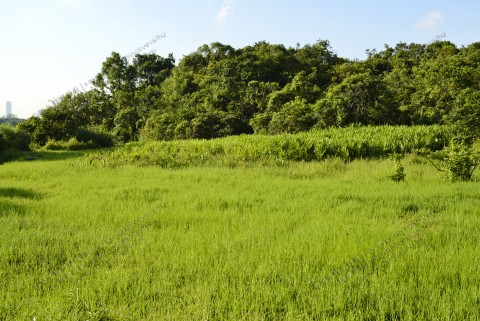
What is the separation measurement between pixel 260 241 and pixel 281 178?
191 inches

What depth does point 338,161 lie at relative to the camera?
11.1 metres

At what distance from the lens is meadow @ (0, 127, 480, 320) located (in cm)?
288

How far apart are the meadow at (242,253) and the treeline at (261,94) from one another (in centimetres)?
1220

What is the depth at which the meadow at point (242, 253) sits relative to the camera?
9.46 feet

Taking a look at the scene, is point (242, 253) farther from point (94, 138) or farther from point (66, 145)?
point (94, 138)

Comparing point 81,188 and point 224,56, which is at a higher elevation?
point 224,56

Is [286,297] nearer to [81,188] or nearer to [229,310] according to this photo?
[229,310]

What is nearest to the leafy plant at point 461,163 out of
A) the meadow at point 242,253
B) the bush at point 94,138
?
the meadow at point 242,253

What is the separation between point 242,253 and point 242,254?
29mm

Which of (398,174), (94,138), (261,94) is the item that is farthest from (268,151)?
(261,94)

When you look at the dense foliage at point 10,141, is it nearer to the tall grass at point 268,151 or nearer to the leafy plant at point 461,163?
the tall grass at point 268,151

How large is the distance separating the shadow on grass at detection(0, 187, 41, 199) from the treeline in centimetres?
1380

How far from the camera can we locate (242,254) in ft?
12.6

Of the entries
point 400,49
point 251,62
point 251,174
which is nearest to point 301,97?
point 251,62
